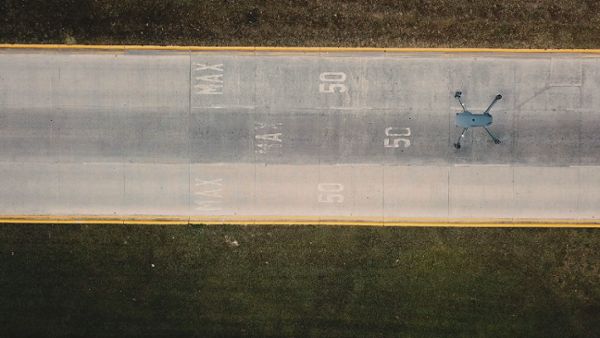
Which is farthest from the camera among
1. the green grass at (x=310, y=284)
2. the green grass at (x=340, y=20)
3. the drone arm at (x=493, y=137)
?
the green grass at (x=340, y=20)

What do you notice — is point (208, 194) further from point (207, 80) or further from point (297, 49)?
point (297, 49)

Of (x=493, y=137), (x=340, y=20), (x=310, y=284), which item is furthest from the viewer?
(x=340, y=20)

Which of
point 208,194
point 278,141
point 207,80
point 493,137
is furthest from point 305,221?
point 493,137

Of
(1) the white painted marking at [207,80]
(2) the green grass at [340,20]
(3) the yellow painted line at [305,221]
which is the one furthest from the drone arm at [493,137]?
(1) the white painted marking at [207,80]

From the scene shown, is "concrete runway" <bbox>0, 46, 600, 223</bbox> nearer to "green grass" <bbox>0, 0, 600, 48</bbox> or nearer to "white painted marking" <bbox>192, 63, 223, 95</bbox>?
"white painted marking" <bbox>192, 63, 223, 95</bbox>

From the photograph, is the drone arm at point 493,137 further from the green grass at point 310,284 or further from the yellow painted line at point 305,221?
the green grass at point 310,284
